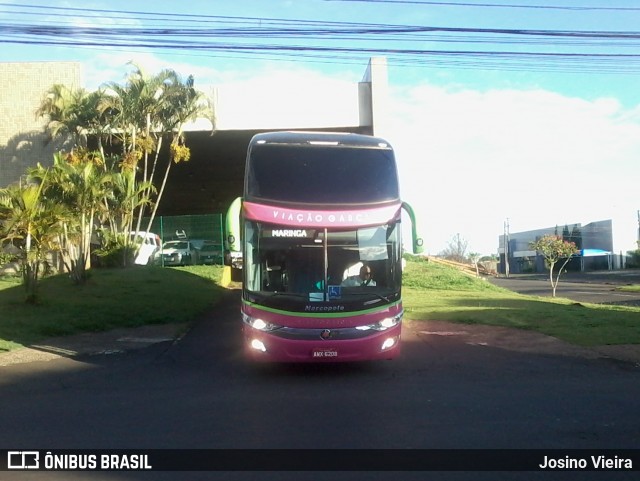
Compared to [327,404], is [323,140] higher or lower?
higher

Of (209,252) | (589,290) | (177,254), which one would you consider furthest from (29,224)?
(589,290)

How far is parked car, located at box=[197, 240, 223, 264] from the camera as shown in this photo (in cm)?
3312

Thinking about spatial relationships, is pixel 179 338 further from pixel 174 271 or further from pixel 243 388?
pixel 174 271

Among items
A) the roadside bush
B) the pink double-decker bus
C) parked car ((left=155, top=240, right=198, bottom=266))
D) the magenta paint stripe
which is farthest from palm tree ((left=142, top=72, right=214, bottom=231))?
the roadside bush

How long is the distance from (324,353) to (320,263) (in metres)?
1.42

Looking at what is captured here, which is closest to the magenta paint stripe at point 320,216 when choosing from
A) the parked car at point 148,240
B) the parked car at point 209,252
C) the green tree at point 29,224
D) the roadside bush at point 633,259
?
the green tree at point 29,224

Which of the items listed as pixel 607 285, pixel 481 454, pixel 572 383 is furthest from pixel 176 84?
pixel 607 285

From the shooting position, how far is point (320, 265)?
1120 cm

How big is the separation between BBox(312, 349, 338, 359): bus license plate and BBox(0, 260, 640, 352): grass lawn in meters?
6.74

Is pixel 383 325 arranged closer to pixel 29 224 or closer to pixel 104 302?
pixel 29 224

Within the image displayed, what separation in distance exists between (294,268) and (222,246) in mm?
22234

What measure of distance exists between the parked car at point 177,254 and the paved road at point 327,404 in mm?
18247

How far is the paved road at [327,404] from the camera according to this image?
740cm

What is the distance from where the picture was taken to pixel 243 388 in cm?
1070
